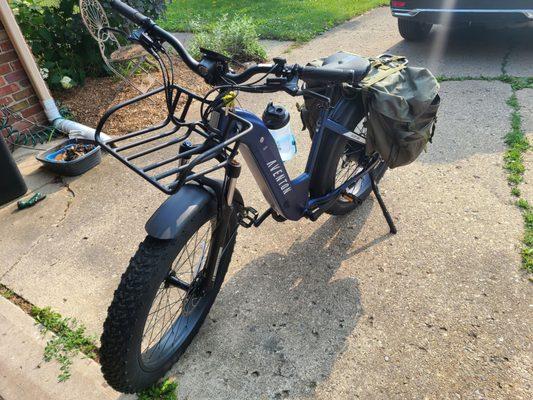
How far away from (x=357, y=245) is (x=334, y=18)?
5.84 meters

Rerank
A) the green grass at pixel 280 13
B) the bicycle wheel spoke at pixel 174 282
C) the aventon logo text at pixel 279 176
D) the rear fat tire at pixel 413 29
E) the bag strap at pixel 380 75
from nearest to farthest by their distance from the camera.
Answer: the bicycle wheel spoke at pixel 174 282
the aventon logo text at pixel 279 176
the bag strap at pixel 380 75
the rear fat tire at pixel 413 29
the green grass at pixel 280 13

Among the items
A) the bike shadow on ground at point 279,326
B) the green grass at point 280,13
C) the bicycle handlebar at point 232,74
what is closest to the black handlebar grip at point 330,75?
the bicycle handlebar at point 232,74

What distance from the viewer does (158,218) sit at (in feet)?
5.72

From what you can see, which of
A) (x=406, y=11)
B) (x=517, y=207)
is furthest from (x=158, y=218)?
(x=406, y=11)

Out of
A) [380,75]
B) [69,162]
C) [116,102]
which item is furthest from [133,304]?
[116,102]

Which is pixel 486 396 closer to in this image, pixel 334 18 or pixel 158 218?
pixel 158 218

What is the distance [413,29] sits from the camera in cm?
Result: 604

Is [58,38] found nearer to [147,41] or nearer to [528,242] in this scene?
[147,41]

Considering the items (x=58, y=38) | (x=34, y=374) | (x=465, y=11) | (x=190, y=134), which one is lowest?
(x=34, y=374)

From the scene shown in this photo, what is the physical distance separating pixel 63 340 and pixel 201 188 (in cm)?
125

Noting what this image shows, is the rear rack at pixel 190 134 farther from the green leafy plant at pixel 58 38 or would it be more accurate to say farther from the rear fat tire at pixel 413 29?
the rear fat tire at pixel 413 29

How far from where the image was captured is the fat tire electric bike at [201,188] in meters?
1.69

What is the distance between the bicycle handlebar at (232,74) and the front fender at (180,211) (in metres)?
0.51

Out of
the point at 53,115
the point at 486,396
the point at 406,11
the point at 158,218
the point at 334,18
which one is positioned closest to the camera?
the point at 158,218
